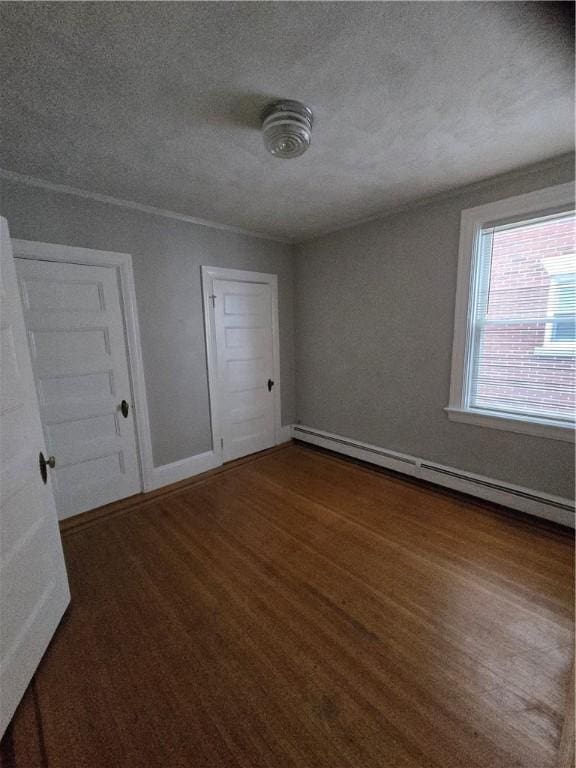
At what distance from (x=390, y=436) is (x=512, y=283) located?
5.36ft

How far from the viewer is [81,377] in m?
2.39

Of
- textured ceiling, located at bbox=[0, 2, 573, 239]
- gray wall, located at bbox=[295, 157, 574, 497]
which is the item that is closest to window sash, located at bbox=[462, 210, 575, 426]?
gray wall, located at bbox=[295, 157, 574, 497]

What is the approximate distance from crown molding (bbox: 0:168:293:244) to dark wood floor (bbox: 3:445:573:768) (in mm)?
2469

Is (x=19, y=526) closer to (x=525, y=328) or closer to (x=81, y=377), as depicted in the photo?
(x=81, y=377)

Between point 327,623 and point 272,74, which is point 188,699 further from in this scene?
point 272,74

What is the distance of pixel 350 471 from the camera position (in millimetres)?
3168

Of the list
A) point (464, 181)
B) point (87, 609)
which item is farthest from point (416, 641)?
point (464, 181)

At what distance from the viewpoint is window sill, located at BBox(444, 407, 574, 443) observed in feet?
6.89

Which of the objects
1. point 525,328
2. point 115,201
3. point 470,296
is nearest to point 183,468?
point 115,201

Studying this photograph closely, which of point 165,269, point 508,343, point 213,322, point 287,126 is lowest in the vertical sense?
point 508,343

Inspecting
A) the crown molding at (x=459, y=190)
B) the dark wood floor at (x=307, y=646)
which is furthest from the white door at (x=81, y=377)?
the crown molding at (x=459, y=190)

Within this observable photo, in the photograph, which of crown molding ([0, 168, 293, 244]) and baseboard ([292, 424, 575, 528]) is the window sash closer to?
baseboard ([292, 424, 575, 528])

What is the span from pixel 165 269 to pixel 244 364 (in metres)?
1.23

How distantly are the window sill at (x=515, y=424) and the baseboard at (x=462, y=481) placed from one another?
0.44 metres
